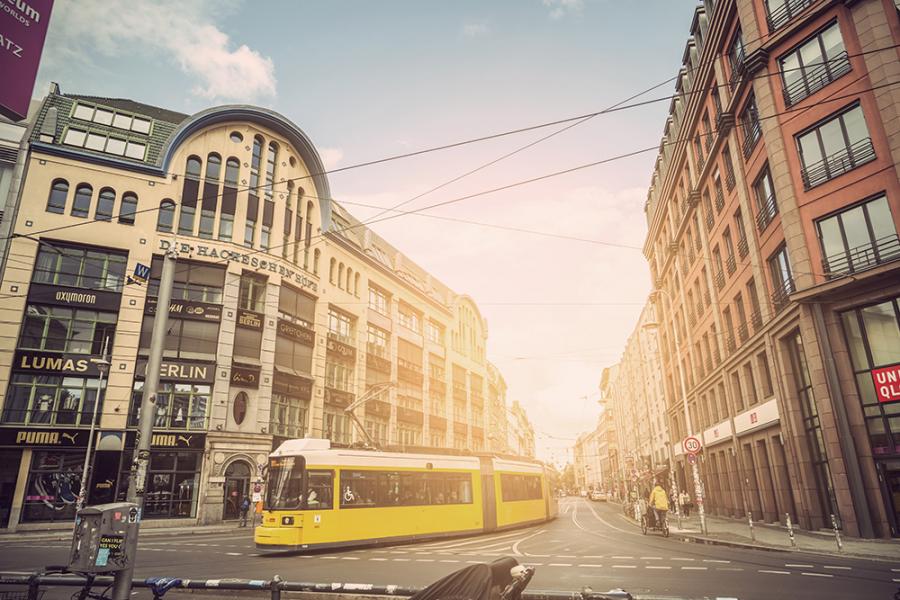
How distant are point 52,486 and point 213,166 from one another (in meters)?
19.9

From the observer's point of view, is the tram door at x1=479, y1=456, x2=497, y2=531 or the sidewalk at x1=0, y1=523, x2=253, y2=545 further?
the tram door at x1=479, y1=456, x2=497, y2=531

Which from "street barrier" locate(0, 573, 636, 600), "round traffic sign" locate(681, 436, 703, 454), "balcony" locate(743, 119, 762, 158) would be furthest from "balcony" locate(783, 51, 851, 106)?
"street barrier" locate(0, 573, 636, 600)

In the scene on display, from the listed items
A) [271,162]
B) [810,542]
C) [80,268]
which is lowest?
[810,542]

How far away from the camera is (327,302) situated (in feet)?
127

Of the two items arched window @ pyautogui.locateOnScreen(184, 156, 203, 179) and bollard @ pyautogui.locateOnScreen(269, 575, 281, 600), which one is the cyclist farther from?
arched window @ pyautogui.locateOnScreen(184, 156, 203, 179)

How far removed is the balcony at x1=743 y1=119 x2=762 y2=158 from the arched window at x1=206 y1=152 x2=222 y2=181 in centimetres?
2963

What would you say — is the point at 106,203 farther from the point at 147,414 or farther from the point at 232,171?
the point at 147,414

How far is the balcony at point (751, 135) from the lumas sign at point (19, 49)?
23.3m

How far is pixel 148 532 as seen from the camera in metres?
24.6

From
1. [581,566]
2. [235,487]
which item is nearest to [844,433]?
[581,566]

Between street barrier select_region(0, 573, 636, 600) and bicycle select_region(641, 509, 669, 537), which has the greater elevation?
street barrier select_region(0, 573, 636, 600)

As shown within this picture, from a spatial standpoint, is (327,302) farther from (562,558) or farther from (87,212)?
(562,558)

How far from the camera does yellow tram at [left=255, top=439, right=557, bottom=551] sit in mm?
16156

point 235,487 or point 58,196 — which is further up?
point 58,196
